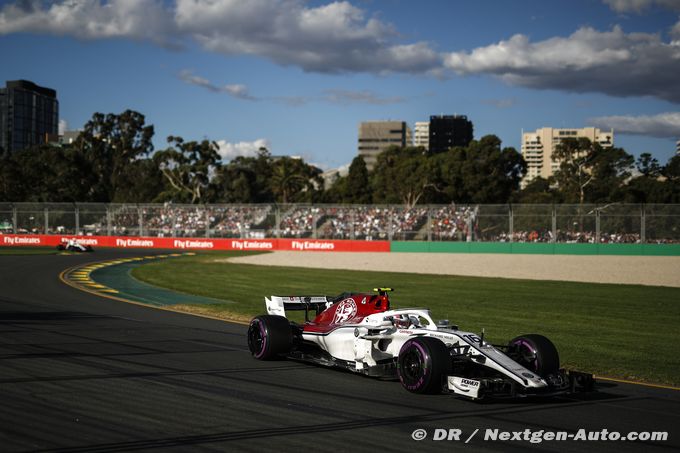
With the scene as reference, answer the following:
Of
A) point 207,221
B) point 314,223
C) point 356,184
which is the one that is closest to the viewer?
point 314,223

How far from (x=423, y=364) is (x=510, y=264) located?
3183cm

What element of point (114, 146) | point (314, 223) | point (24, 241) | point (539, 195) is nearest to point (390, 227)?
point (314, 223)

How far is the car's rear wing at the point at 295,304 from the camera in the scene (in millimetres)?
13523

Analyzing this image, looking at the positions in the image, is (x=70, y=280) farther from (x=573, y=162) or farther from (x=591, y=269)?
(x=573, y=162)

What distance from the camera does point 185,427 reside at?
309 inches

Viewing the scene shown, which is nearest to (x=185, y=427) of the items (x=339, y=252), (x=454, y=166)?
(x=339, y=252)

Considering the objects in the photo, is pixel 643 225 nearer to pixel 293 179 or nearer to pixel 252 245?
pixel 252 245

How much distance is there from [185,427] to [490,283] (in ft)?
75.0

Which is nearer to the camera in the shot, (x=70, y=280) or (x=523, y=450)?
(x=523, y=450)

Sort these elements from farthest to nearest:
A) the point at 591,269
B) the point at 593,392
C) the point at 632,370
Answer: the point at 591,269, the point at 632,370, the point at 593,392

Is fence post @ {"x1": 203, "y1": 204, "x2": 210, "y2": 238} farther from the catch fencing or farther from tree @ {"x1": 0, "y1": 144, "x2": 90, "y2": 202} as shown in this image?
tree @ {"x1": 0, "y1": 144, "x2": 90, "y2": 202}

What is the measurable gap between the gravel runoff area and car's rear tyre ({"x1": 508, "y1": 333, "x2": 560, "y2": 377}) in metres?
21.3

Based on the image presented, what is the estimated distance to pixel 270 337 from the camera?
12102 mm

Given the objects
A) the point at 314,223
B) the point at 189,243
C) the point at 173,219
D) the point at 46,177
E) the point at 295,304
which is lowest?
the point at 189,243
